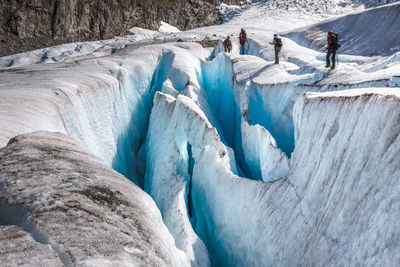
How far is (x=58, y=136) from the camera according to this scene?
5.10 metres

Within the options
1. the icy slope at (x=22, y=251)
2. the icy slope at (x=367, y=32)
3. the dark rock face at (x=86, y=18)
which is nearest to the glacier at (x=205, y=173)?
the icy slope at (x=22, y=251)

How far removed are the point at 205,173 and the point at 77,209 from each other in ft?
14.7

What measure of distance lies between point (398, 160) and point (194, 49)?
56.3ft

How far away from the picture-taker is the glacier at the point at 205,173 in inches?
115

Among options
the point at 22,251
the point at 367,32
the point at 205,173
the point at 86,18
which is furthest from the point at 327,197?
the point at 86,18

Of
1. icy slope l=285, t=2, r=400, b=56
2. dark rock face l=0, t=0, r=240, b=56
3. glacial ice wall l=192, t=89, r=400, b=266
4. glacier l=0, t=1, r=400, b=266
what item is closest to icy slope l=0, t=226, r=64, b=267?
glacier l=0, t=1, r=400, b=266

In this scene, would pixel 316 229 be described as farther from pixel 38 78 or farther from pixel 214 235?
pixel 38 78

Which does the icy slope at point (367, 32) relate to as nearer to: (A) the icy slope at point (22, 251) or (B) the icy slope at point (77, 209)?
(B) the icy slope at point (77, 209)

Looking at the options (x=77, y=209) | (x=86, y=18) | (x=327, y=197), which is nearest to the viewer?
(x=77, y=209)

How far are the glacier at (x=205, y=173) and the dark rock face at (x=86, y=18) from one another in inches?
1177

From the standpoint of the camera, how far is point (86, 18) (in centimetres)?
4028

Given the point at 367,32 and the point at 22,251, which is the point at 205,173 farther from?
the point at 367,32

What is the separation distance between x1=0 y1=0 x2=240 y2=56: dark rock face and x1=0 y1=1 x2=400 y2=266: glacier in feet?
98.1

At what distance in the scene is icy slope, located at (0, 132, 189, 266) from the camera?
2.62 metres
